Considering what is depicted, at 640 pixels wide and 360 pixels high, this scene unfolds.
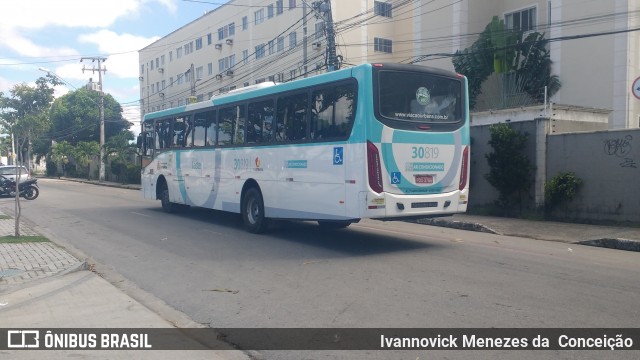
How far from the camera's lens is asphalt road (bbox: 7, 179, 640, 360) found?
6156mm

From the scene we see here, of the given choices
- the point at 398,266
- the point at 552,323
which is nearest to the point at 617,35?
the point at 398,266

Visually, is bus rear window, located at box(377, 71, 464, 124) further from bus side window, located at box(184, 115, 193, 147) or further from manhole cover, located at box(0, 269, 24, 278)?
bus side window, located at box(184, 115, 193, 147)

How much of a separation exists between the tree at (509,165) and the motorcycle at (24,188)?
2061 centimetres

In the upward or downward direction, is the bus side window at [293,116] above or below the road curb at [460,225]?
above

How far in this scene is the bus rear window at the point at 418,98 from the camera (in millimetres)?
9719

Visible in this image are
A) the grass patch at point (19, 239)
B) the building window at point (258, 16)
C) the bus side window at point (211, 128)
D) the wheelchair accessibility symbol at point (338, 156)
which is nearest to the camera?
the wheelchair accessibility symbol at point (338, 156)

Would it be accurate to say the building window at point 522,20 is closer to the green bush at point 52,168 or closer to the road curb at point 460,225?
the road curb at point 460,225

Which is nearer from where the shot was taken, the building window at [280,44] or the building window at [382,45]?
the building window at [382,45]

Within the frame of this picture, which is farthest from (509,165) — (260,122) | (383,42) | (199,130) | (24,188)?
(383,42)

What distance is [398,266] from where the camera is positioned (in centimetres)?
891

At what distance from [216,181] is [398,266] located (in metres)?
7.01

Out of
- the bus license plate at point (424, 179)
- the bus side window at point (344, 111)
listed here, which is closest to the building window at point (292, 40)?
the bus side window at point (344, 111)

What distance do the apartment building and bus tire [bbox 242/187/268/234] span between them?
27.7 ft

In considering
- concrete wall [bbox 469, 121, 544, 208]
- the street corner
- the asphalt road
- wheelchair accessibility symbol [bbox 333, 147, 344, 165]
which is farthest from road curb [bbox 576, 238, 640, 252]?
the street corner
